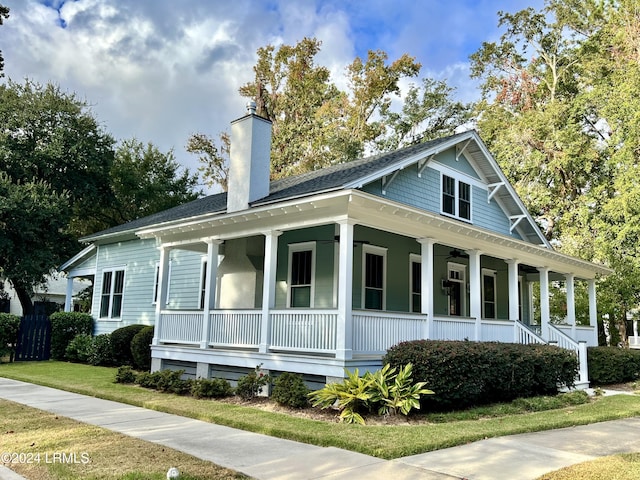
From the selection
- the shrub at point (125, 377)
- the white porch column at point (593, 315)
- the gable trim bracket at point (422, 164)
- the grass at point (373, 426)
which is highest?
the gable trim bracket at point (422, 164)

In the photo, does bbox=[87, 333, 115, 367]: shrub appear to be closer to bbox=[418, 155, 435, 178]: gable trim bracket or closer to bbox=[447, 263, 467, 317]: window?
bbox=[447, 263, 467, 317]: window

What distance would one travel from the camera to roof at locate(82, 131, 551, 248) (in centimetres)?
1172

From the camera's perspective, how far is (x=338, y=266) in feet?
40.8

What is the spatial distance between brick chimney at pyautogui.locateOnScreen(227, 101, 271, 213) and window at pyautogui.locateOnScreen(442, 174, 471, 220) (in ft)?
17.1

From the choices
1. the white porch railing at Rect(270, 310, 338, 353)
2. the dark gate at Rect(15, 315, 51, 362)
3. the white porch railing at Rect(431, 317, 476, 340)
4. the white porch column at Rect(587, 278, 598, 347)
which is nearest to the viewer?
the white porch railing at Rect(270, 310, 338, 353)

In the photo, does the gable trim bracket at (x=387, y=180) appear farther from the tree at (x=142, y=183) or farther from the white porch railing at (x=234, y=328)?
the tree at (x=142, y=183)

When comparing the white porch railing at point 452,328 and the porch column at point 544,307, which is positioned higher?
the porch column at point 544,307

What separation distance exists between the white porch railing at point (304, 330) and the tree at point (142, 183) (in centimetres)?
2229

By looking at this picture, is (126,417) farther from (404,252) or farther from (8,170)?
(8,170)

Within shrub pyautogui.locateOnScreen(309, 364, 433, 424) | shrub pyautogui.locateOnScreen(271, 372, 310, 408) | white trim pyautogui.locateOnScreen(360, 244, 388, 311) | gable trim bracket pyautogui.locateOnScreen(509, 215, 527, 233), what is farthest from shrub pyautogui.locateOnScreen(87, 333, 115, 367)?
gable trim bracket pyautogui.locateOnScreen(509, 215, 527, 233)

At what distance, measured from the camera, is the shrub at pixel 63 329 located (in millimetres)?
19203

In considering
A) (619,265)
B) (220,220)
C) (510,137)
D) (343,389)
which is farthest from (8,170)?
(619,265)

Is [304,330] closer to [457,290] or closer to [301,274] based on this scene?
[301,274]

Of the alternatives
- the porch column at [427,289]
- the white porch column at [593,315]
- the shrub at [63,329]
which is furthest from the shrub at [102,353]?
the white porch column at [593,315]
